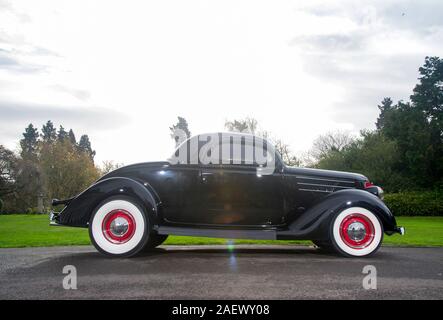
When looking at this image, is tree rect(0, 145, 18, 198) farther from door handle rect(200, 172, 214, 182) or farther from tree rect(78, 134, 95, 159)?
door handle rect(200, 172, 214, 182)

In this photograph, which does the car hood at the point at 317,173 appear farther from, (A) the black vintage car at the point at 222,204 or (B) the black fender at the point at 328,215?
(B) the black fender at the point at 328,215

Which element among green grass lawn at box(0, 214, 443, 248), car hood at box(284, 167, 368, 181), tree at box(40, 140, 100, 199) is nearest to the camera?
car hood at box(284, 167, 368, 181)

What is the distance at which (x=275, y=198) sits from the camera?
5.60 meters

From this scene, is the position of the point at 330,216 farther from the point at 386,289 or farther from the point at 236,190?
the point at 386,289

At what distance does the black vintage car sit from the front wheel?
1 centimetres

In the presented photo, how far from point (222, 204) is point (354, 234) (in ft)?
6.32

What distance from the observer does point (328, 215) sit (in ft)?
17.7

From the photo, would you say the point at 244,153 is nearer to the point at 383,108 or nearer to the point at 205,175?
the point at 205,175

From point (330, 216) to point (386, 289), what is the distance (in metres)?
Answer: 2.02

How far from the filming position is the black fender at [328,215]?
212 inches

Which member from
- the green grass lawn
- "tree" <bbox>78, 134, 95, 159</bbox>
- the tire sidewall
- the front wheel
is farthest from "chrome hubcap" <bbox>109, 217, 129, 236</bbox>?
"tree" <bbox>78, 134, 95, 159</bbox>

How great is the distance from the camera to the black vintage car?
17.1 ft
